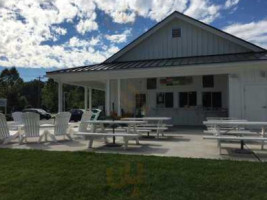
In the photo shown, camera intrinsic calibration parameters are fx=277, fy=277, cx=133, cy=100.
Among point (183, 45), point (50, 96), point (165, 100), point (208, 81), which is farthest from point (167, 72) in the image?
point (50, 96)

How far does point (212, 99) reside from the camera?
1756cm

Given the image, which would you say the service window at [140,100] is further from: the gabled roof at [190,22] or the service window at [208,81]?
the service window at [208,81]

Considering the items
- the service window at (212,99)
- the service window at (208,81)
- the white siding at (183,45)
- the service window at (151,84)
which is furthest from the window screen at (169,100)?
the white siding at (183,45)

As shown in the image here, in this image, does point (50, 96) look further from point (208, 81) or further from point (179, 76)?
point (179, 76)

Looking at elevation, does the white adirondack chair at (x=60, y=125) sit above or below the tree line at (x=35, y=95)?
below

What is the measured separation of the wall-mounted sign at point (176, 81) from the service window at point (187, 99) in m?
0.71

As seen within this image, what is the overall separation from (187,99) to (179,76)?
360 cm

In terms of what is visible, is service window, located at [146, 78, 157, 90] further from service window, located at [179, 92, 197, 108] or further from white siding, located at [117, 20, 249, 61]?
service window, located at [179, 92, 197, 108]

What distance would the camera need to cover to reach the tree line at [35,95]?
146ft

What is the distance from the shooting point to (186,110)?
17781 millimetres

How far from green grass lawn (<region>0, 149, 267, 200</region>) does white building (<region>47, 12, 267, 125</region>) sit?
8.31m

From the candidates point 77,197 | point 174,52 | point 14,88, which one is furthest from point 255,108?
point 14,88

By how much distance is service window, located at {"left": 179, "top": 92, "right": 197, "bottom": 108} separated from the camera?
58.6ft

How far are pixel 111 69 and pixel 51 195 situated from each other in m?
11.0
